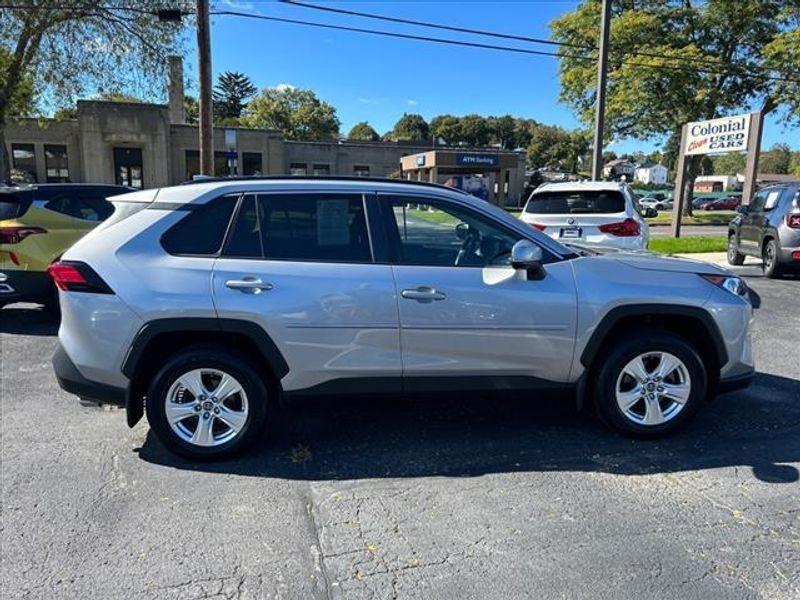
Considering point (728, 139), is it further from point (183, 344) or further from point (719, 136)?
point (183, 344)

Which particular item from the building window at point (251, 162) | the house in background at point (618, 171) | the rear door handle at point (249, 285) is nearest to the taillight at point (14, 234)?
the rear door handle at point (249, 285)

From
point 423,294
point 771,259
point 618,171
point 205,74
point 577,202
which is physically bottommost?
point 771,259

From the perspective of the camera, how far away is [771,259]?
36.5ft

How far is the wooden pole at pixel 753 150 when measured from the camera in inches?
629

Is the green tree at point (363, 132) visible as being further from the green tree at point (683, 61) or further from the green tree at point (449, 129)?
the green tree at point (683, 61)

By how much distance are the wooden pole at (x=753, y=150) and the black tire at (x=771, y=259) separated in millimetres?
5138

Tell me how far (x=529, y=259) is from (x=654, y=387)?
1.29 metres

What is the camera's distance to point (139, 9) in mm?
18875

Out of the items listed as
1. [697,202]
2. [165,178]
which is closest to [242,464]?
[165,178]

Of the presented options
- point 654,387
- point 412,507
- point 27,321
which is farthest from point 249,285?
point 27,321

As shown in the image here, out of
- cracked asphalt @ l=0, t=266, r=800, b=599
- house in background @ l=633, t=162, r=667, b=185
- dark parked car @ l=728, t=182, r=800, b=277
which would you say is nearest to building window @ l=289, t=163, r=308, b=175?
dark parked car @ l=728, t=182, r=800, b=277

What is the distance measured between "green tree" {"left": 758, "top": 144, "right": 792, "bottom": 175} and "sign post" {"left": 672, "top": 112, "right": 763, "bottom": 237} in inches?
4975

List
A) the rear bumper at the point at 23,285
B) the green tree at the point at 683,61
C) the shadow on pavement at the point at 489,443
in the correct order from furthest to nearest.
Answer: the green tree at the point at 683,61
the rear bumper at the point at 23,285
the shadow on pavement at the point at 489,443

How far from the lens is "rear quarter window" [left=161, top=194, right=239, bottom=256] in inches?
147
